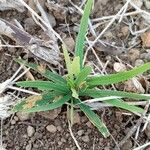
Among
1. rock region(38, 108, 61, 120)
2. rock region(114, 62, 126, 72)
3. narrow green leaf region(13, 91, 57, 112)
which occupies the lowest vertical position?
rock region(38, 108, 61, 120)

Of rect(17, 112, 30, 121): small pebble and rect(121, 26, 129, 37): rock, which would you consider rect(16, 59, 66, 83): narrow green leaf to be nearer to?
rect(17, 112, 30, 121): small pebble

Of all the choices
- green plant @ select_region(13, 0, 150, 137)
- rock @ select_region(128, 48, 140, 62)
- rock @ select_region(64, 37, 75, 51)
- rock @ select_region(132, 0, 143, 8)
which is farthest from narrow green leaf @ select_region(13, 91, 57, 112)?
rock @ select_region(132, 0, 143, 8)

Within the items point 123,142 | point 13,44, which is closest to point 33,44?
point 13,44

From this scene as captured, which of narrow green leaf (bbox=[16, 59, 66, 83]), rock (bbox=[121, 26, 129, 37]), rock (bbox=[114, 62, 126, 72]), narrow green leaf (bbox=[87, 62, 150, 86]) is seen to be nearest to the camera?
narrow green leaf (bbox=[87, 62, 150, 86])

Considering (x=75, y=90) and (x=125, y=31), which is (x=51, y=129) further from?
(x=125, y=31)

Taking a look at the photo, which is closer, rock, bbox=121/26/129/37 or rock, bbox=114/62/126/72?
rock, bbox=114/62/126/72

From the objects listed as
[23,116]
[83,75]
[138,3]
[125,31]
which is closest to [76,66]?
[83,75]

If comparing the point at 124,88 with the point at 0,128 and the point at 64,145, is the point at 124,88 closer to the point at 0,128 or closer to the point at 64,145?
the point at 64,145
